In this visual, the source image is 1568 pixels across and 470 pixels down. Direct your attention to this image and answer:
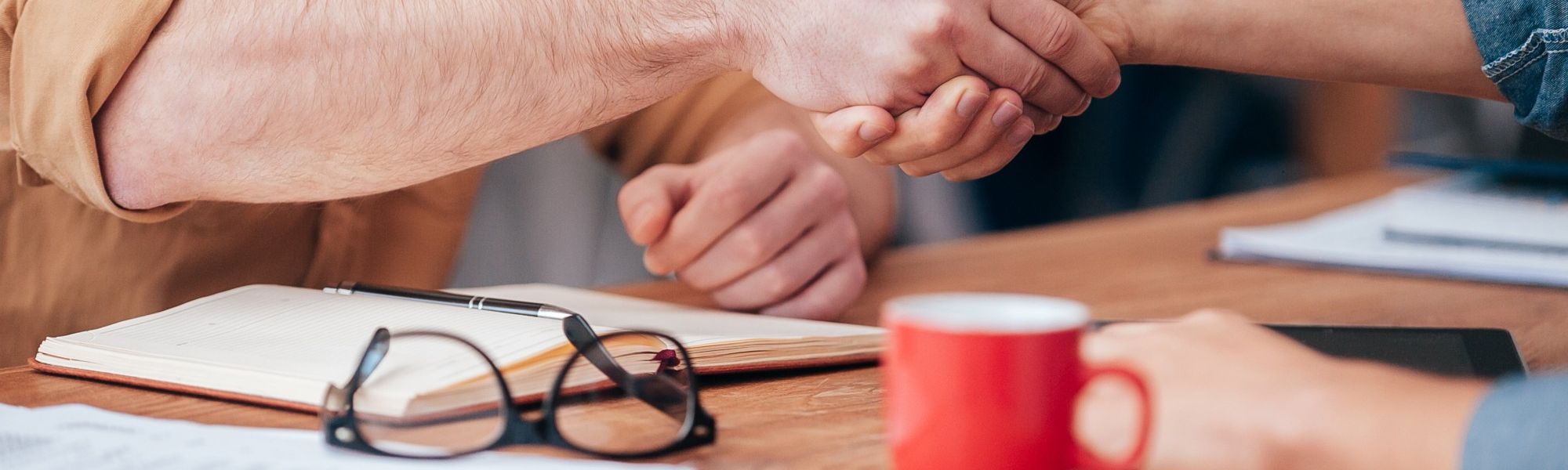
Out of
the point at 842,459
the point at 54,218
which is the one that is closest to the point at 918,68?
the point at 842,459

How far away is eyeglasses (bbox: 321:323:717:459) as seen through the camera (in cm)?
55

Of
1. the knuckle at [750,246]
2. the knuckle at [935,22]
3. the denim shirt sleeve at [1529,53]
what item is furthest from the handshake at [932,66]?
the denim shirt sleeve at [1529,53]

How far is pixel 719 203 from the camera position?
99cm

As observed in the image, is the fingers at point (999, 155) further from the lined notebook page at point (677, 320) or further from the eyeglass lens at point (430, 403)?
the eyeglass lens at point (430, 403)

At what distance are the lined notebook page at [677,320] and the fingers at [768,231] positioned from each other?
0.11ft

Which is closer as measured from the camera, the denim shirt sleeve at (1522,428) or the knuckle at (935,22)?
the denim shirt sleeve at (1522,428)

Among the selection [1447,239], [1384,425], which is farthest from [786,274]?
[1447,239]

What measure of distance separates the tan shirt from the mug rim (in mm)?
613

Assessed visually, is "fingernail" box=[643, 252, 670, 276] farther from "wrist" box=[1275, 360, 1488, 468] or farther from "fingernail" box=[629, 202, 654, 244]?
"wrist" box=[1275, 360, 1488, 468]

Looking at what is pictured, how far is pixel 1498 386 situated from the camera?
0.50 meters

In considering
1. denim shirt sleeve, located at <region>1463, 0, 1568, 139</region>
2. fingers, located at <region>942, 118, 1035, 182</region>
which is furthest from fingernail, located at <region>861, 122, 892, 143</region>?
denim shirt sleeve, located at <region>1463, 0, 1568, 139</region>

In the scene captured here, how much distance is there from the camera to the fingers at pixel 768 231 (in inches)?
39.4

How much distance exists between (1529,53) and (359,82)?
0.80 meters

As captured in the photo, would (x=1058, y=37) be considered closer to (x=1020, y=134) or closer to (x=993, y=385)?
(x=1020, y=134)
